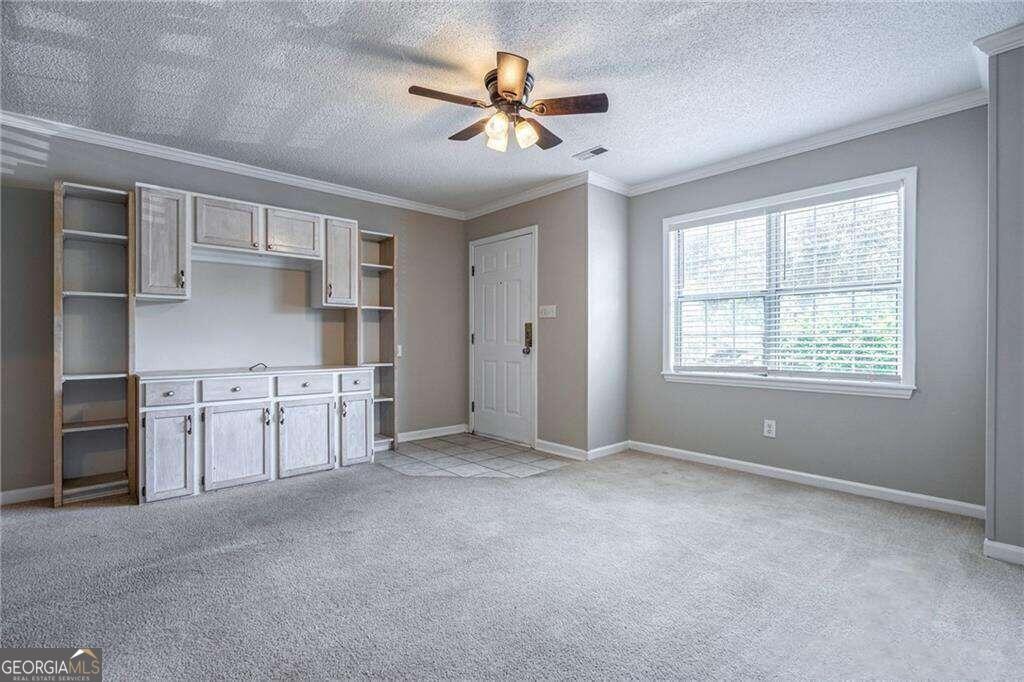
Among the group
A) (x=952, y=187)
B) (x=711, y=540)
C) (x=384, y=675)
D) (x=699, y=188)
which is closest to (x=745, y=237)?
(x=699, y=188)

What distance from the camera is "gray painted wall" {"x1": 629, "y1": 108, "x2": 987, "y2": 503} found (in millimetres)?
3047

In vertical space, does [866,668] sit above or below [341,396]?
below

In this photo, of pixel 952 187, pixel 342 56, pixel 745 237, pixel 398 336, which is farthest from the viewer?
pixel 398 336

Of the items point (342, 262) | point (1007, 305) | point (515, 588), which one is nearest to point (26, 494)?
point (342, 262)

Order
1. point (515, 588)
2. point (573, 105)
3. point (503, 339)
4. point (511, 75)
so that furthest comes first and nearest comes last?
point (503, 339)
point (573, 105)
point (511, 75)
point (515, 588)

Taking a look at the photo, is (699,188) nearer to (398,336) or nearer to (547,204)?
(547,204)

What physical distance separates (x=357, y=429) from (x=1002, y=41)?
4808 millimetres

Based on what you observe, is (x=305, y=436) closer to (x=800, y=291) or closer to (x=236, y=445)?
(x=236, y=445)

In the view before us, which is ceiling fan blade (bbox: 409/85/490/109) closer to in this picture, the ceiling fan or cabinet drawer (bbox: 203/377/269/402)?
the ceiling fan

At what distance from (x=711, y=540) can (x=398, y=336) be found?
360 cm

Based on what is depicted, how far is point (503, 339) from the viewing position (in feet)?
17.6

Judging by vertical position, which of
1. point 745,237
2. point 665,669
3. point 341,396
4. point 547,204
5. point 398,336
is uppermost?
point 547,204

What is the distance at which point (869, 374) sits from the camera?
3.46 meters

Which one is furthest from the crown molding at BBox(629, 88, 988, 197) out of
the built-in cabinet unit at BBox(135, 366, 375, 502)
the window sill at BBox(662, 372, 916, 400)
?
the built-in cabinet unit at BBox(135, 366, 375, 502)
